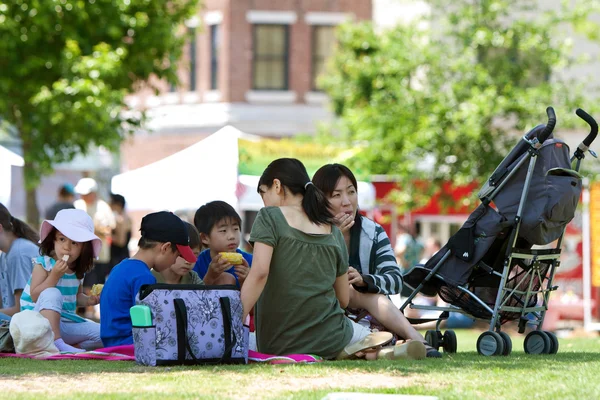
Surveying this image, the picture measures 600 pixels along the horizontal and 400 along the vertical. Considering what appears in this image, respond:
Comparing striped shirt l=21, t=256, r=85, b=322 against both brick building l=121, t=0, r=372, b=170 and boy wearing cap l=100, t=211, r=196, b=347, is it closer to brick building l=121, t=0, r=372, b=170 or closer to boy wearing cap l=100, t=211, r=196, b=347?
boy wearing cap l=100, t=211, r=196, b=347

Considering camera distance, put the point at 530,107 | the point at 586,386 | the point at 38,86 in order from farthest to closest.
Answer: the point at 530,107, the point at 38,86, the point at 586,386

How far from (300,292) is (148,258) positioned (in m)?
1.06

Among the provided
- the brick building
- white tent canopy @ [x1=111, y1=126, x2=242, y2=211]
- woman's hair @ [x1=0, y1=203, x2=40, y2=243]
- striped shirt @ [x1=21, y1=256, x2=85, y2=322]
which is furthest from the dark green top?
the brick building

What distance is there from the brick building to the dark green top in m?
28.5

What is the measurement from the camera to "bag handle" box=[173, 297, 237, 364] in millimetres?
7758

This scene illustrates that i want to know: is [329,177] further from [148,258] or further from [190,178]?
[190,178]

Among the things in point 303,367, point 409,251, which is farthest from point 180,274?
point 409,251

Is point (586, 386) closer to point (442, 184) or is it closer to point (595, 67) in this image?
point (442, 184)

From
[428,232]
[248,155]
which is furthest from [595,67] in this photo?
[248,155]

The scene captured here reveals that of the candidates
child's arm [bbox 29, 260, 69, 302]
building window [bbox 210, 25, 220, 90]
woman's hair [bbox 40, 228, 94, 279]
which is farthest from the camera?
building window [bbox 210, 25, 220, 90]

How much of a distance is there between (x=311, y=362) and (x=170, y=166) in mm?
10879

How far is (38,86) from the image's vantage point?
19938 mm

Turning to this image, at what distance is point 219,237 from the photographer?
941cm

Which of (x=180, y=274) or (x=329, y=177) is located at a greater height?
(x=329, y=177)
